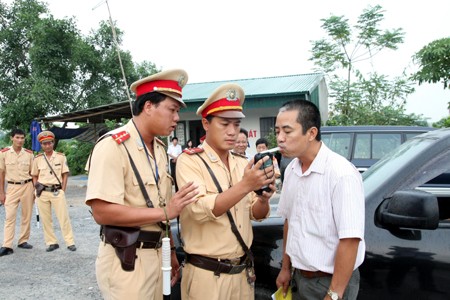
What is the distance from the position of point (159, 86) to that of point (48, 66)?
15.8 metres

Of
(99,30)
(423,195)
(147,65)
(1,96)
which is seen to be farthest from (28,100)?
(423,195)

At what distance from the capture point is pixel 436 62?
876 centimetres

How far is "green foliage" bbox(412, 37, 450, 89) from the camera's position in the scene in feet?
28.3

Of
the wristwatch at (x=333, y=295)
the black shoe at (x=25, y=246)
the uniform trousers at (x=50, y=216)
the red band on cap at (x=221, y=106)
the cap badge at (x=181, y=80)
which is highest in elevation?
the cap badge at (x=181, y=80)

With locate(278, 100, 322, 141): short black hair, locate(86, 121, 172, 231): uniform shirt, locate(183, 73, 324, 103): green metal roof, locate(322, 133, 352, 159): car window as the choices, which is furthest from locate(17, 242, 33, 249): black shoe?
locate(183, 73, 324, 103): green metal roof

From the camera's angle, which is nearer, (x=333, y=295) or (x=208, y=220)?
(x=333, y=295)

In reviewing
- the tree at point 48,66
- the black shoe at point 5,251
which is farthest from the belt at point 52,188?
the tree at point 48,66

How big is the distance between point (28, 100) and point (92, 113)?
15.3 ft

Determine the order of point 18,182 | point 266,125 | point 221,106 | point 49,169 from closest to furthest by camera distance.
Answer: point 221,106, point 49,169, point 18,182, point 266,125

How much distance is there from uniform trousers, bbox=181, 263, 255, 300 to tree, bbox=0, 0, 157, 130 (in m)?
15.4

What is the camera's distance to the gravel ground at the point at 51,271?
13.4ft

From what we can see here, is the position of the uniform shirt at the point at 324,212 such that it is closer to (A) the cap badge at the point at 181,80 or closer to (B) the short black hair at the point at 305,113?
(B) the short black hair at the point at 305,113

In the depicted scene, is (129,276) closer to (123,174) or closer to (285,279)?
(123,174)

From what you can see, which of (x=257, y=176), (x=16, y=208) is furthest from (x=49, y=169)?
(x=257, y=176)
